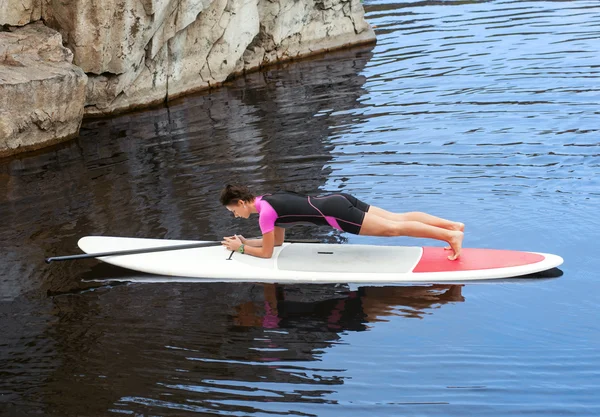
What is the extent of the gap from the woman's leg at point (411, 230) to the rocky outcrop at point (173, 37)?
730 cm

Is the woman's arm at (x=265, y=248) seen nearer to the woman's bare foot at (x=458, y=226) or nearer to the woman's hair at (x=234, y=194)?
the woman's hair at (x=234, y=194)

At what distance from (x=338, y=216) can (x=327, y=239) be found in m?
1.30

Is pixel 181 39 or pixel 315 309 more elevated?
pixel 181 39

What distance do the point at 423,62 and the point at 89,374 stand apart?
12.6 metres

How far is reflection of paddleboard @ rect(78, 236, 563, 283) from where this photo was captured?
24.5 feet

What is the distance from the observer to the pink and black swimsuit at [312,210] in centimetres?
764

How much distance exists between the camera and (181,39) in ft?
52.3

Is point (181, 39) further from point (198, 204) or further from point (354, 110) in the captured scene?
point (198, 204)

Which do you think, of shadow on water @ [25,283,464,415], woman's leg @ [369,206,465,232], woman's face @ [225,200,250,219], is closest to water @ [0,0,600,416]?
shadow on water @ [25,283,464,415]

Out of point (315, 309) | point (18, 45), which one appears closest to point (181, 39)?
point (18, 45)

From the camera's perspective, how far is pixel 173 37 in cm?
1572

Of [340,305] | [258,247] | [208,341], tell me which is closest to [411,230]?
[340,305]

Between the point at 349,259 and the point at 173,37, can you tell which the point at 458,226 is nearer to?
the point at 349,259

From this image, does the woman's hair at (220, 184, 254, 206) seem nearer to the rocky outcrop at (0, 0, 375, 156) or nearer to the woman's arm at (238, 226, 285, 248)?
the woman's arm at (238, 226, 285, 248)
